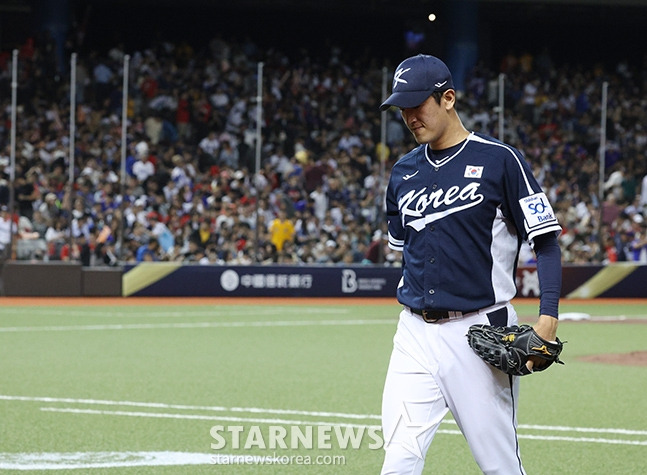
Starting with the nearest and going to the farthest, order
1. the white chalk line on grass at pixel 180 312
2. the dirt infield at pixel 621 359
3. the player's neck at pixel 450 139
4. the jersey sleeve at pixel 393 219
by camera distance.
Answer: the player's neck at pixel 450 139, the jersey sleeve at pixel 393 219, the dirt infield at pixel 621 359, the white chalk line on grass at pixel 180 312

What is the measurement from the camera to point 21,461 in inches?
271

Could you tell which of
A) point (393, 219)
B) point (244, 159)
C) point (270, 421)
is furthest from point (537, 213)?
point (244, 159)

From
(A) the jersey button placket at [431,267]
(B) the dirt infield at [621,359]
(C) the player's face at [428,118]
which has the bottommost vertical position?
(B) the dirt infield at [621,359]

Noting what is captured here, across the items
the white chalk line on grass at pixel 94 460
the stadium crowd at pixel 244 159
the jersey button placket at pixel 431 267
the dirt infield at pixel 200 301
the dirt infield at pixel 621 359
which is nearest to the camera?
the jersey button placket at pixel 431 267

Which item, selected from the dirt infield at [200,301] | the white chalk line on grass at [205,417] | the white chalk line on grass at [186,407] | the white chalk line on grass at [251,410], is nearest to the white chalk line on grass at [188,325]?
the dirt infield at [200,301]

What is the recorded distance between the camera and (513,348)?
4.21 meters

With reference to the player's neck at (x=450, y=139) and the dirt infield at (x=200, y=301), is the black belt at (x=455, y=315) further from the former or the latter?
the dirt infield at (x=200, y=301)

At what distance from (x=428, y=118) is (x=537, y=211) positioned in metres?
0.56

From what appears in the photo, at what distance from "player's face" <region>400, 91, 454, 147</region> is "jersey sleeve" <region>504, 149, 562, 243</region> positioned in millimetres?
303

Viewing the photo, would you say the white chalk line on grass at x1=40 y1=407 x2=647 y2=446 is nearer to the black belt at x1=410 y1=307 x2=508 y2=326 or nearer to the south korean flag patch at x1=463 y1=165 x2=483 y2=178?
the black belt at x1=410 y1=307 x2=508 y2=326

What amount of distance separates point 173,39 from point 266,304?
50.7 ft

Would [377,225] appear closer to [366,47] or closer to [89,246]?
[89,246]

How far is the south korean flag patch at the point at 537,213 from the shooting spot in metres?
4.38

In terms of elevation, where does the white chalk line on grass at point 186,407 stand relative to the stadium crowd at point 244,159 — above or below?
below
